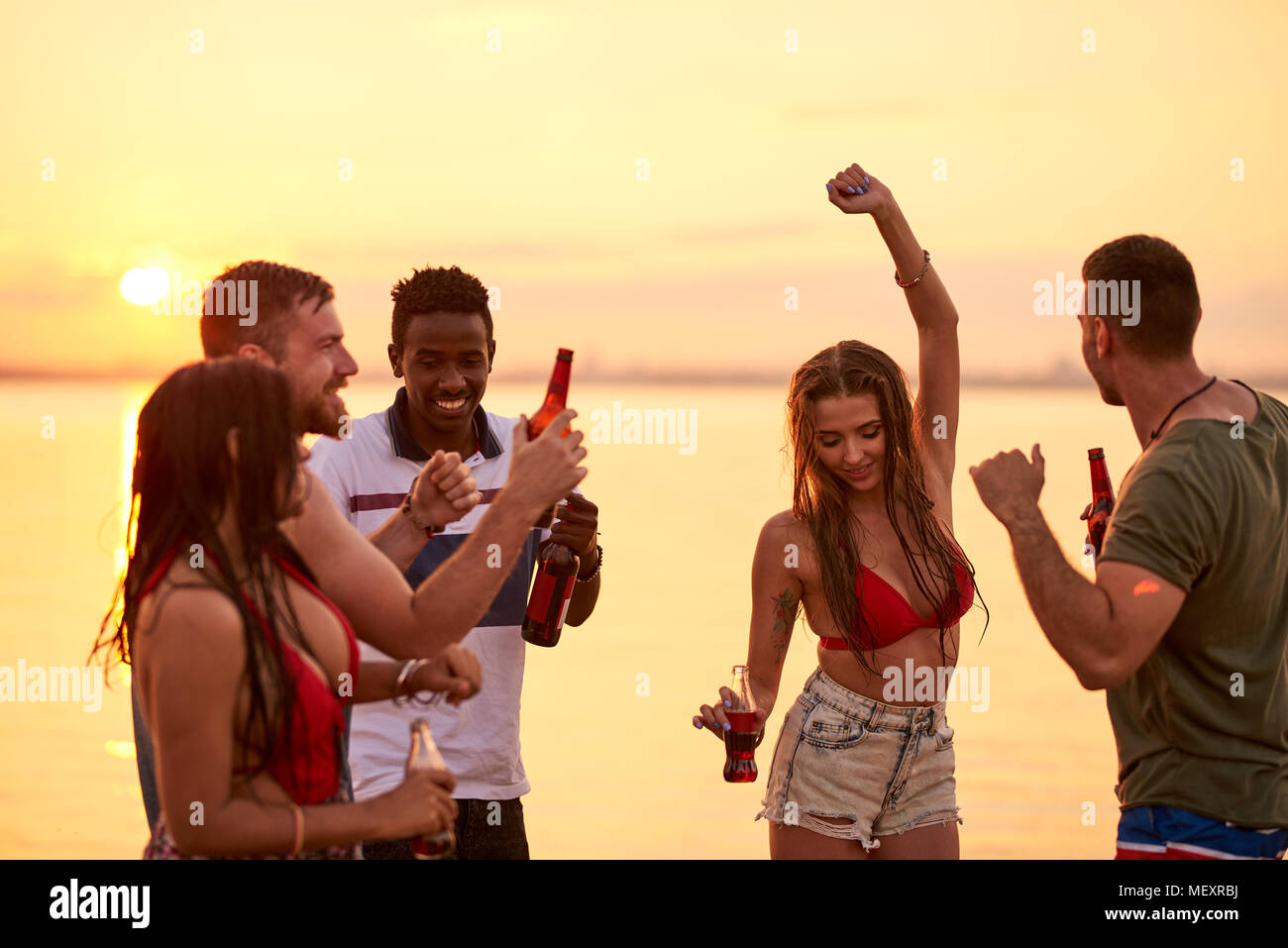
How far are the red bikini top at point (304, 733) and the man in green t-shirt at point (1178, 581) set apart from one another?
1.48 m

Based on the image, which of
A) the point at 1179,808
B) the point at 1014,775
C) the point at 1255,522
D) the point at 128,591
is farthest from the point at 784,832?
the point at 1014,775

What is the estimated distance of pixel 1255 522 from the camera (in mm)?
2926

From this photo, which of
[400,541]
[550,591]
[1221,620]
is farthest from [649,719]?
[1221,620]

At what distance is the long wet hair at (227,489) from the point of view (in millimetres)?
2348

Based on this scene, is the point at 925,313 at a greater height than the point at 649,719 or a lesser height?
greater

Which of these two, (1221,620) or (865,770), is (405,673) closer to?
(865,770)

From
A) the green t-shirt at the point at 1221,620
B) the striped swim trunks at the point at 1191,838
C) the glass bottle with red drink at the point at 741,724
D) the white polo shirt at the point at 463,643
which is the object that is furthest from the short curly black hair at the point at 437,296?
the striped swim trunks at the point at 1191,838

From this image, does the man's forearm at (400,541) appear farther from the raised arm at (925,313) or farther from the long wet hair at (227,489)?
the raised arm at (925,313)

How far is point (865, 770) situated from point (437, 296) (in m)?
1.86

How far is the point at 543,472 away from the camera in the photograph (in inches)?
120

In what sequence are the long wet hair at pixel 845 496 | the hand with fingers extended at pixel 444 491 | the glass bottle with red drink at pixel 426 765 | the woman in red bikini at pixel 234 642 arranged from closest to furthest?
1. the woman in red bikini at pixel 234 642
2. the glass bottle with red drink at pixel 426 765
3. the hand with fingers extended at pixel 444 491
4. the long wet hair at pixel 845 496

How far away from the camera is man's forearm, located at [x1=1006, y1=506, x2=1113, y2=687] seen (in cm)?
280

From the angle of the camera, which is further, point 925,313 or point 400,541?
point 925,313

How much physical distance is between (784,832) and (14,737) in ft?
21.7
